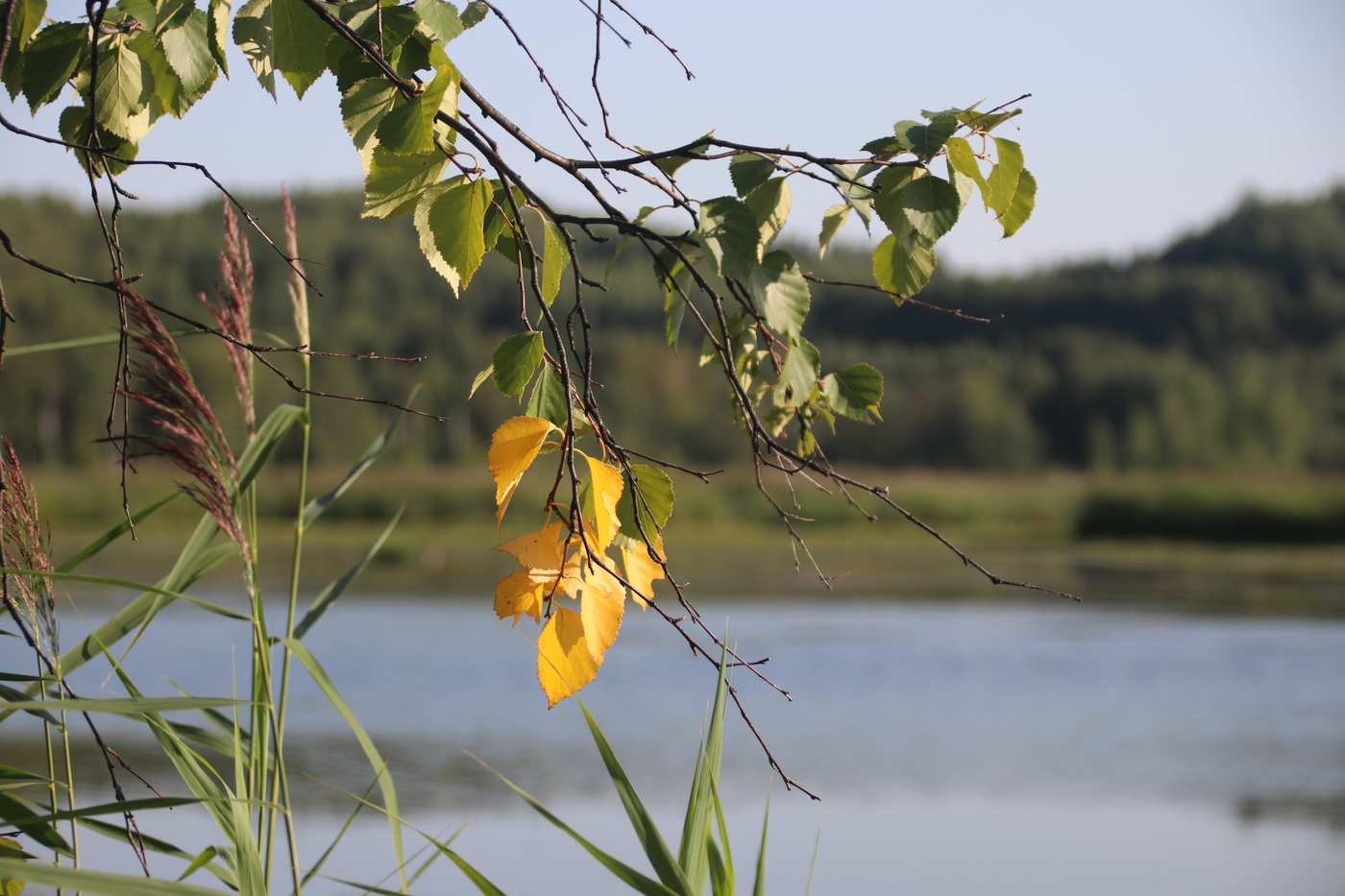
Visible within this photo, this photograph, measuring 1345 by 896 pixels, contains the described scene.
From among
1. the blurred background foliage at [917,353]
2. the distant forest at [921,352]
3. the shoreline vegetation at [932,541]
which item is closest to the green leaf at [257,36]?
the shoreline vegetation at [932,541]

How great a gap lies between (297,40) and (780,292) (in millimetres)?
483

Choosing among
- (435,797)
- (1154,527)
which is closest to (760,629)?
(435,797)

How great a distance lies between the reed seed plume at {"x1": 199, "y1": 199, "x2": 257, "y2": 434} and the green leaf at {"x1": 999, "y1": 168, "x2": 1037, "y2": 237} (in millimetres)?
1004

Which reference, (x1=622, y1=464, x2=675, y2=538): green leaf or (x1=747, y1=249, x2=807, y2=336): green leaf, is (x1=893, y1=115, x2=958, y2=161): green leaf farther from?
(x1=622, y1=464, x2=675, y2=538): green leaf

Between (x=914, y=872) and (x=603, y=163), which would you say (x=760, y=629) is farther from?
(x=603, y=163)

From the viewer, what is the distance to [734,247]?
833 millimetres

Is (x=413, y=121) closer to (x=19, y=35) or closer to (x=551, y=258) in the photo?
(x=551, y=258)

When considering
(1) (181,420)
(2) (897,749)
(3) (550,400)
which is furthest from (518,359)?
(2) (897,749)

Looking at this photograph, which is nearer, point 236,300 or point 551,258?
point 551,258

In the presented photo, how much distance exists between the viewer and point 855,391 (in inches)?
40.1

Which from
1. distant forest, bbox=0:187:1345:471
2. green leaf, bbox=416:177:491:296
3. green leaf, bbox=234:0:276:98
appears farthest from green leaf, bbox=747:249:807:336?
distant forest, bbox=0:187:1345:471

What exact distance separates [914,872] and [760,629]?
6298mm

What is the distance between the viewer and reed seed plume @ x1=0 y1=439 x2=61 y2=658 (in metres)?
1.20

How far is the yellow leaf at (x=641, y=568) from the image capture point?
0.89 metres
